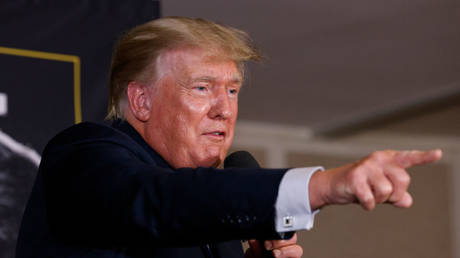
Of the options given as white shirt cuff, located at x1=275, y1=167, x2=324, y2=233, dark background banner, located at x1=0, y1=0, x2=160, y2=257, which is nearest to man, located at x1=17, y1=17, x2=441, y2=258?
white shirt cuff, located at x1=275, y1=167, x2=324, y2=233

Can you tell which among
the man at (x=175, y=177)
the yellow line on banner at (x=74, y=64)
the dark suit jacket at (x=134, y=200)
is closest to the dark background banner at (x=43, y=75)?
the yellow line on banner at (x=74, y=64)

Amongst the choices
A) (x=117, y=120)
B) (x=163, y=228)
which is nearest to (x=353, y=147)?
(x=117, y=120)

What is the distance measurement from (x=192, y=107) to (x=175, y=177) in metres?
0.49

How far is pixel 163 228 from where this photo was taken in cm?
96

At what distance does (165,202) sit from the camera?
95cm

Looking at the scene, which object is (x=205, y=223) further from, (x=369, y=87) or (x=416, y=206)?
(x=416, y=206)

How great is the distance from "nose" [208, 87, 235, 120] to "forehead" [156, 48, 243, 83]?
34 millimetres

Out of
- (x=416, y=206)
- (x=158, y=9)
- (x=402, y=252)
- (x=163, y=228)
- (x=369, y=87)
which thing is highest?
(x=158, y=9)

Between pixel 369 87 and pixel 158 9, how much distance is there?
4.21 meters

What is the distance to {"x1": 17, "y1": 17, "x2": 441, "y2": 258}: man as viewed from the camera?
897 mm

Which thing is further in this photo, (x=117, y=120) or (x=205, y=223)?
(x=117, y=120)

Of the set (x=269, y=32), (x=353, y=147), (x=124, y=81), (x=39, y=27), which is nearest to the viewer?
(x=124, y=81)

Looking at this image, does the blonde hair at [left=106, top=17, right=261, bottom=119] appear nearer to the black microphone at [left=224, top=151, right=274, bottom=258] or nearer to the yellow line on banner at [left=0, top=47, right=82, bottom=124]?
the black microphone at [left=224, top=151, right=274, bottom=258]

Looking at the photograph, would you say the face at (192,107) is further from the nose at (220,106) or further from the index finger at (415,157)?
the index finger at (415,157)
